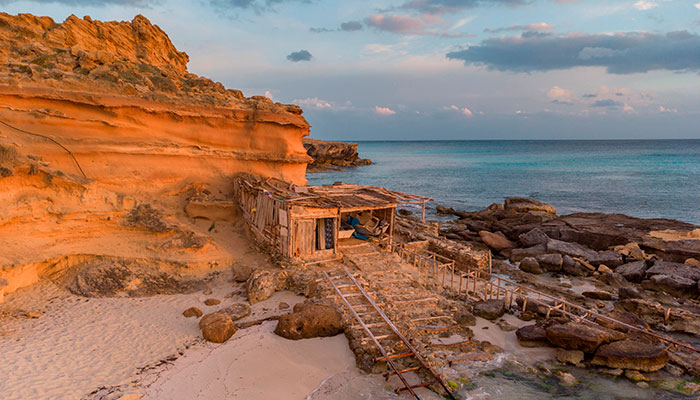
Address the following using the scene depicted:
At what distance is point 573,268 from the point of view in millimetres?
19500

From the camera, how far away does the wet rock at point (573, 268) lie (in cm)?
1934

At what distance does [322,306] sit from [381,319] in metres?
1.86

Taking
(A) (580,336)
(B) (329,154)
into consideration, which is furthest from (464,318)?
(B) (329,154)

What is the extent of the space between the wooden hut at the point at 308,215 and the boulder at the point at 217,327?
404cm

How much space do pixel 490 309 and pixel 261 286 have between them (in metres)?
8.03

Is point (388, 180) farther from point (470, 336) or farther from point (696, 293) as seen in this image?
point (470, 336)

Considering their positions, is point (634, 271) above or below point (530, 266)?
above

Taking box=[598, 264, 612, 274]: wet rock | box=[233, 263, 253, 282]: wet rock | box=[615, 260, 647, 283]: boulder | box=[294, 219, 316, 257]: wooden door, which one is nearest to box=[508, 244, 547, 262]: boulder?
box=[598, 264, 612, 274]: wet rock

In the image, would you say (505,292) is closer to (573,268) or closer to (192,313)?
(573,268)

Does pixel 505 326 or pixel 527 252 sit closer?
pixel 505 326

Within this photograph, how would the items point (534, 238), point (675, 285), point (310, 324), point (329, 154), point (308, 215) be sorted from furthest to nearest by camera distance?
point (329, 154)
point (534, 238)
point (675, 285)
point (308, 215)
point (310, 324)

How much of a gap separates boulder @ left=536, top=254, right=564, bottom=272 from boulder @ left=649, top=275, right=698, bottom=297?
3.82 meters

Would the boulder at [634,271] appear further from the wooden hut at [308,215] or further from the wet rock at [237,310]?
the wet rock at [237,310]

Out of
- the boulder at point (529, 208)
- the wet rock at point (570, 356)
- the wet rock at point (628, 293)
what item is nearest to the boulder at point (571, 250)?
the wet rock at point (628, 293)
